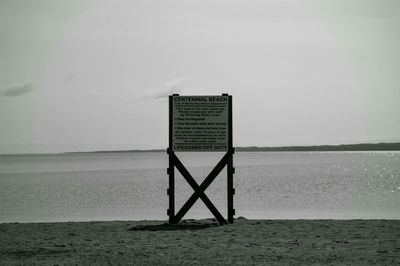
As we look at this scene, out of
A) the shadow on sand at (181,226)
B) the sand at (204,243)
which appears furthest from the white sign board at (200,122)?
the sand at (204,243)

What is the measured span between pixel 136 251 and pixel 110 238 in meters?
2.11

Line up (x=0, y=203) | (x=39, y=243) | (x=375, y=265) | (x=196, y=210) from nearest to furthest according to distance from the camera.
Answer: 1. (x=375, y=265)
2. (x=39, y=243)
3. (x=196, y=210)
4. (x=0, y=203)

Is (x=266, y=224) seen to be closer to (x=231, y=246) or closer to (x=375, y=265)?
(x=231, y=246)

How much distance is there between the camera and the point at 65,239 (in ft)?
44.7

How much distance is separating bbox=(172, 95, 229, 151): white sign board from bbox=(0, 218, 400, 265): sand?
212 cm

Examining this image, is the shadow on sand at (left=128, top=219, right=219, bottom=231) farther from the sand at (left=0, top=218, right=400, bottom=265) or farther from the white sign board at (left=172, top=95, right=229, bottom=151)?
the white sign board at (left=172, top=95, right=229, bottom=151)

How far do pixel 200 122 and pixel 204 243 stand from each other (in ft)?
15.4

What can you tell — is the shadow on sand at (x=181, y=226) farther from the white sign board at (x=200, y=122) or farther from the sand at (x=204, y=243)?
the white sign board at (x=200, y=122)

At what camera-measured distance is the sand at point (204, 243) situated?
35.7ft

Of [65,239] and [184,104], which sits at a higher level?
[184,104]

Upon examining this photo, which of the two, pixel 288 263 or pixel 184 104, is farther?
pixel 184 104

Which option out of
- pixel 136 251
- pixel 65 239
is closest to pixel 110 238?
pixel 65 239

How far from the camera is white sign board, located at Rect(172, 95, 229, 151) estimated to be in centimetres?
1670

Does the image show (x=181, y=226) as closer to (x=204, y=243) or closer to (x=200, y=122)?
(x=200, y=122)
